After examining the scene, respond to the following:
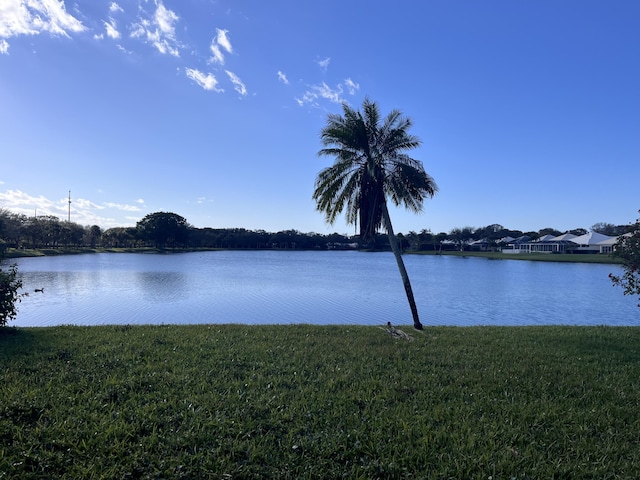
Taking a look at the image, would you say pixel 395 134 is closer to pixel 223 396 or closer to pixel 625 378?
pixel 625 378

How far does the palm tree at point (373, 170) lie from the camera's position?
1159 centimetres

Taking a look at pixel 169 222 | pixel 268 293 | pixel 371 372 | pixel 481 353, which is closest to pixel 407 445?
pixel 371 372

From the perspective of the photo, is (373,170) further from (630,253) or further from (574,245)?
(574,245)

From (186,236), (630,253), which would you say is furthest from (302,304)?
(186,236)

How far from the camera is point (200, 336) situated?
838cm

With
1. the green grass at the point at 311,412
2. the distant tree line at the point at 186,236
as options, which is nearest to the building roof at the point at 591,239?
the distant tree line at the point at 186,236

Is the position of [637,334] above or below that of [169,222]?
below

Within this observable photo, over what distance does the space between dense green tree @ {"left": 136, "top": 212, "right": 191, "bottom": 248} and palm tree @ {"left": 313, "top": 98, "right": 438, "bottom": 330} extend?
9268cm

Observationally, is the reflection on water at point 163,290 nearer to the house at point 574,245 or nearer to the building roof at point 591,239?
the house at point 574,245

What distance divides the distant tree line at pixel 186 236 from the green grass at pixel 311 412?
2677 inches

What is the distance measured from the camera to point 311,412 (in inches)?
167

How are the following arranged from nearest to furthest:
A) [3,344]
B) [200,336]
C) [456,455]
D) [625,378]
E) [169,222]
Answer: [456,455]
[625,378]
[3,344]
[200,336]
[169,222]

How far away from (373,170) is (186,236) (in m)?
99.0

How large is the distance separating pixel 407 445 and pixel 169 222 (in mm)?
101602
